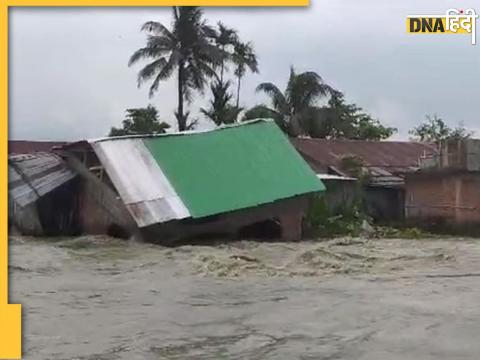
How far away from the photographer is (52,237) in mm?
21531

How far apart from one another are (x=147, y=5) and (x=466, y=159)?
23.6m

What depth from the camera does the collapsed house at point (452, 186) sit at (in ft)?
77.3

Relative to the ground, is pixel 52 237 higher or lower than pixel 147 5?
lower

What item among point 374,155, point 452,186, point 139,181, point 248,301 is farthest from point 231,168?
point 374,155

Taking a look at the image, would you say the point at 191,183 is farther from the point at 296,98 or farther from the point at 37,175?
the point at 296,98

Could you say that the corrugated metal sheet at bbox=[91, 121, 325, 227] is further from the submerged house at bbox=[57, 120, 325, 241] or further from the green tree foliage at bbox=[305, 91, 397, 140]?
the green tree foliage at bbox=[305, 91, 397, 140]

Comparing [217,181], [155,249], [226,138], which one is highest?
[226,138]

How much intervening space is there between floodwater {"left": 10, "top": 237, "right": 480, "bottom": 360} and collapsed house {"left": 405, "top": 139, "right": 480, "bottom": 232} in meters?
6.20

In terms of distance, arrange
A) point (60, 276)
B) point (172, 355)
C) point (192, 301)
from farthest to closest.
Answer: point (60, 276) → point (192, 301) → point (172, 355)

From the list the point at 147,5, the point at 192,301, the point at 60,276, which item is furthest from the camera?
the point at 60,276

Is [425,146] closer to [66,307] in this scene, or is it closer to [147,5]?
[66,307]

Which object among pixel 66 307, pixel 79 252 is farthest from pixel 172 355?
pixel 79 252

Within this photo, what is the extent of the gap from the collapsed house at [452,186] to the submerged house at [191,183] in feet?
17.2

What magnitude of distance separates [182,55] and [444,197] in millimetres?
14281
